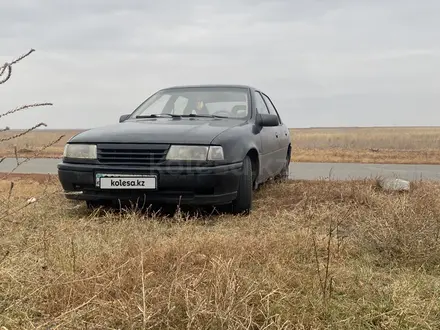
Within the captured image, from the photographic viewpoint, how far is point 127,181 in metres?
3.87

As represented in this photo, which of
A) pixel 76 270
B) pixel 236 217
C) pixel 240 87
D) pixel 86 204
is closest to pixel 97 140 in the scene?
pixel 86 204

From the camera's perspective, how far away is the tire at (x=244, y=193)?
4180 millimetres

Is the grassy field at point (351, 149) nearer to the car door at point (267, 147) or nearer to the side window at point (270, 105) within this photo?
the car door at point (267, 147)

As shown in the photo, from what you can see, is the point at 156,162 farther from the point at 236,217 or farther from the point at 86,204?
the point at 86,204

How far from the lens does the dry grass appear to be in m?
1.84

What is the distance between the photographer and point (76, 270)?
92.3 inches

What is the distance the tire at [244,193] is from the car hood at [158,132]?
0.45 metres

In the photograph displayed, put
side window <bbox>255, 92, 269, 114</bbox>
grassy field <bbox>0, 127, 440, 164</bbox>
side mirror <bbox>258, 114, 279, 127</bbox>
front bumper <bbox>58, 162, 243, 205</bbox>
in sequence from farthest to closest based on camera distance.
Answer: grassy field <bbox>0, 127, 440, 164</bbox> < side window <bbox>255, 92, 269, 114</bbox> < side mirror <bbox>258, 114, 279, 127</bbox> < front bumper <bbox>58, 162, 243, 205</bbox>

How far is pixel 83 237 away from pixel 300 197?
293 centimetres

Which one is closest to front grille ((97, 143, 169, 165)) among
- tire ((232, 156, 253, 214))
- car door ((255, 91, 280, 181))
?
tire ((232, 156, 253, 214))

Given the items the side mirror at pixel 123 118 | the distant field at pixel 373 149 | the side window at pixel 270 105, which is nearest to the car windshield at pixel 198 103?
the side mirror at pixel 123 118

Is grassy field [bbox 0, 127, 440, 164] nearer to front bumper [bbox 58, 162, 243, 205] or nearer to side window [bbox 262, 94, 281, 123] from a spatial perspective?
front bumper [bbox 58, 162, 243, 205]

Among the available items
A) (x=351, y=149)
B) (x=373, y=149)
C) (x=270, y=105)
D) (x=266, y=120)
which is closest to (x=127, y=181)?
(x=266, y=120)

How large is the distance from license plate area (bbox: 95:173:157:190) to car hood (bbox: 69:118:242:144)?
0.32 m
